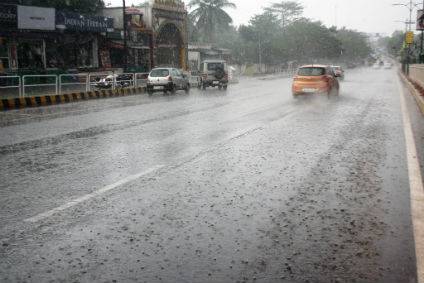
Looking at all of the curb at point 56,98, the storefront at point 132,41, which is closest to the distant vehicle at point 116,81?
the curb at point 56,98

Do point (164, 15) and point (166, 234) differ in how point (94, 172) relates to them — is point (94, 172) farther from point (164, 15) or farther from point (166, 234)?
point (164, 15)

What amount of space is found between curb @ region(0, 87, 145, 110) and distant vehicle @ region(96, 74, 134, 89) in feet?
3.32

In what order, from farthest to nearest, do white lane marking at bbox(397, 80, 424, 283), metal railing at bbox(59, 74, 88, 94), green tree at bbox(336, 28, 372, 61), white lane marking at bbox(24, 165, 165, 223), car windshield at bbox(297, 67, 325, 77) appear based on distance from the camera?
green tree at bbox(336, 28, 372, 61), metal railing at bbox(59, 74, 88, 94), car windshield at bbox(297, 67, 325, 77), white lane marking at bbox(24, 165, 165, 223), white lane marking at bbox(397, 80, 424, 283)

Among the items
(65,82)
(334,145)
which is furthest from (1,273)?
(65,82)

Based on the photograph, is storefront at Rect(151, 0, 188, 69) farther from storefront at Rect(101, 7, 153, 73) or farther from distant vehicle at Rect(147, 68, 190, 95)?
distant vehicle at Rect(147, 68, 190, 95)

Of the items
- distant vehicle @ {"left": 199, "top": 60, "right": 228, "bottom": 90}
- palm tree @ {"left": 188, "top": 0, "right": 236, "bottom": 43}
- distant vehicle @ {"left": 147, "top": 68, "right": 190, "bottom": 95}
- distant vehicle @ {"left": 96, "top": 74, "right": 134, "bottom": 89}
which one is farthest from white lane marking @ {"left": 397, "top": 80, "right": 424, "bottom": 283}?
palm tree @ {"left": 188, "top": 0, "right": 236, "bottom": 43}

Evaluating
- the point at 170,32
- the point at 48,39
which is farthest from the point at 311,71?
the point at 170,32

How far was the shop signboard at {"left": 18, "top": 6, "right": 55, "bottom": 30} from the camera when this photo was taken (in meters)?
29.5

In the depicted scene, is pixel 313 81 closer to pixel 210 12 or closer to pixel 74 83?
pixel 74 83

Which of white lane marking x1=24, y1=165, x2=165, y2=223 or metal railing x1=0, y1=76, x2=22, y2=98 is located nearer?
white lane marking x1=24, y1=165, x2=165, y2=223

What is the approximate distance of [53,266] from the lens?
12.0 feet

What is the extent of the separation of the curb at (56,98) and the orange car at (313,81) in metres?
9.93

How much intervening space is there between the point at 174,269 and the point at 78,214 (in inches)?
66.7

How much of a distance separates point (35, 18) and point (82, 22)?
4.99m
